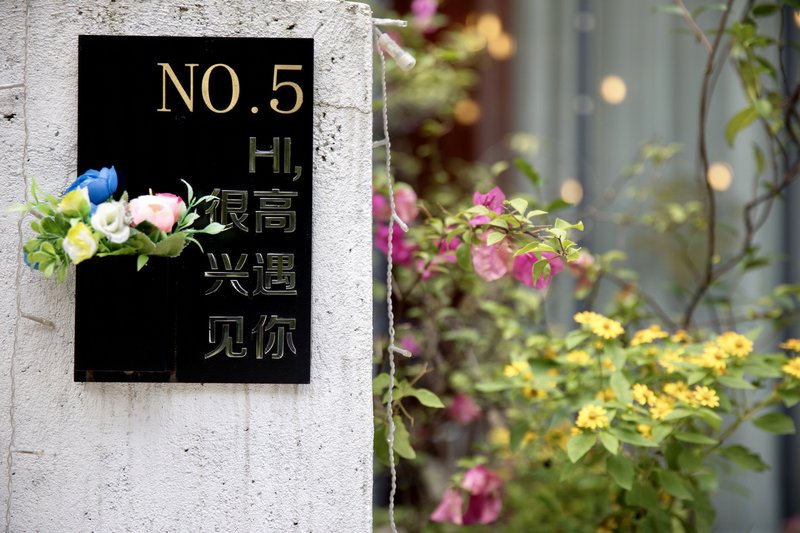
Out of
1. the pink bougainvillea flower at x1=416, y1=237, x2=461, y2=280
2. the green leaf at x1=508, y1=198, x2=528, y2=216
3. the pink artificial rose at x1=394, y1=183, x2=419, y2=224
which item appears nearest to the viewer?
the green leaf at x1=508, y1=198, x2=528, y2=216

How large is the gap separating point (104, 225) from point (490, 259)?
0.87 metres

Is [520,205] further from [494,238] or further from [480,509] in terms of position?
[480,509]

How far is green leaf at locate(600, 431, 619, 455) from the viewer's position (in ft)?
5.52

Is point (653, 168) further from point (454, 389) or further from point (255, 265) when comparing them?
point (255, 265)

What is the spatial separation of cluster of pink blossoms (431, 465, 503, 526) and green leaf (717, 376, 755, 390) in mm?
690

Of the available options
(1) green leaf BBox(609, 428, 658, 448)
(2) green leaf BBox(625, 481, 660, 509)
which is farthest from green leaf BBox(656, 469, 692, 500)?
(1) green leaf BBox(609, 428, 658, 448)

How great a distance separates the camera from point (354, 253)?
1.63 m

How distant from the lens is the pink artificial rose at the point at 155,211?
144cm

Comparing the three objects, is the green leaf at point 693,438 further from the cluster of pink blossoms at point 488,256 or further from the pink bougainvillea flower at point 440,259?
the pink bougainvillea flower at point 440,259

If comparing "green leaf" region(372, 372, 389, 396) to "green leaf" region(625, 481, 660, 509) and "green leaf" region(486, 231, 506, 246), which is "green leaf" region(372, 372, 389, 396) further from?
"green leaf" region(625, 481, 660, 509)

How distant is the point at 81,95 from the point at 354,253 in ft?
2.15

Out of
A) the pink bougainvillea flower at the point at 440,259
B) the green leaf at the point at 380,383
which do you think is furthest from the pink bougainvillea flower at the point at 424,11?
the green leaf at the point at 380,383

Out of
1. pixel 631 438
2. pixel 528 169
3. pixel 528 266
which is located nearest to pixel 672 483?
pixel 631 438

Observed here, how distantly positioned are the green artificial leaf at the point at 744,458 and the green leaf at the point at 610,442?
41 cm
